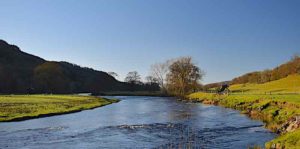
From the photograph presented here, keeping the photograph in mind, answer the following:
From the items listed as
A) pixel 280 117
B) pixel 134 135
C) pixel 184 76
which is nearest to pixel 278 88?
pixel 184 76

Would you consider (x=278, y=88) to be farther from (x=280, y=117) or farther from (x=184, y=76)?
(x=280, y=117)

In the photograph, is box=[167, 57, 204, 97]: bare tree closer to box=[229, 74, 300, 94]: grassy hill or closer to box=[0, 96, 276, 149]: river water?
→ box=[229, 74, 300, 94]: grassy hill

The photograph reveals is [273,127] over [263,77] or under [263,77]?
under

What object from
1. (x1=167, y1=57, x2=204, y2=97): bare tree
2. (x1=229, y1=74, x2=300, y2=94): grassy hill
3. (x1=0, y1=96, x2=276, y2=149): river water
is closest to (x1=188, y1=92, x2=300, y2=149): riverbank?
(x1=0, y1=96, x2=276, y2=149): river water

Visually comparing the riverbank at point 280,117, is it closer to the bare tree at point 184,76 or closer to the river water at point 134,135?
the river water at point 134,135

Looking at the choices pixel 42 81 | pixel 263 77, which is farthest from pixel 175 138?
pixel 42 81

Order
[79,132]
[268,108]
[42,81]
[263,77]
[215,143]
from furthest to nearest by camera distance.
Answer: [42,81] < [263,77] < [268,108] < [79,132] < [215,143]

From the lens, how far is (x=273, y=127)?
35281 millimetres

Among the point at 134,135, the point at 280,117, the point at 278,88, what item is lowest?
the point at 134,135

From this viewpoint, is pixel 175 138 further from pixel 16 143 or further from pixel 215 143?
pixel 16 143

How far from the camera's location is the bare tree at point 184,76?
438 feet

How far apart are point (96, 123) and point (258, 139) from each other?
72.1ft

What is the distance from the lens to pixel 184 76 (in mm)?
133750

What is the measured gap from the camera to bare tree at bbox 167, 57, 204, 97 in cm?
13362
